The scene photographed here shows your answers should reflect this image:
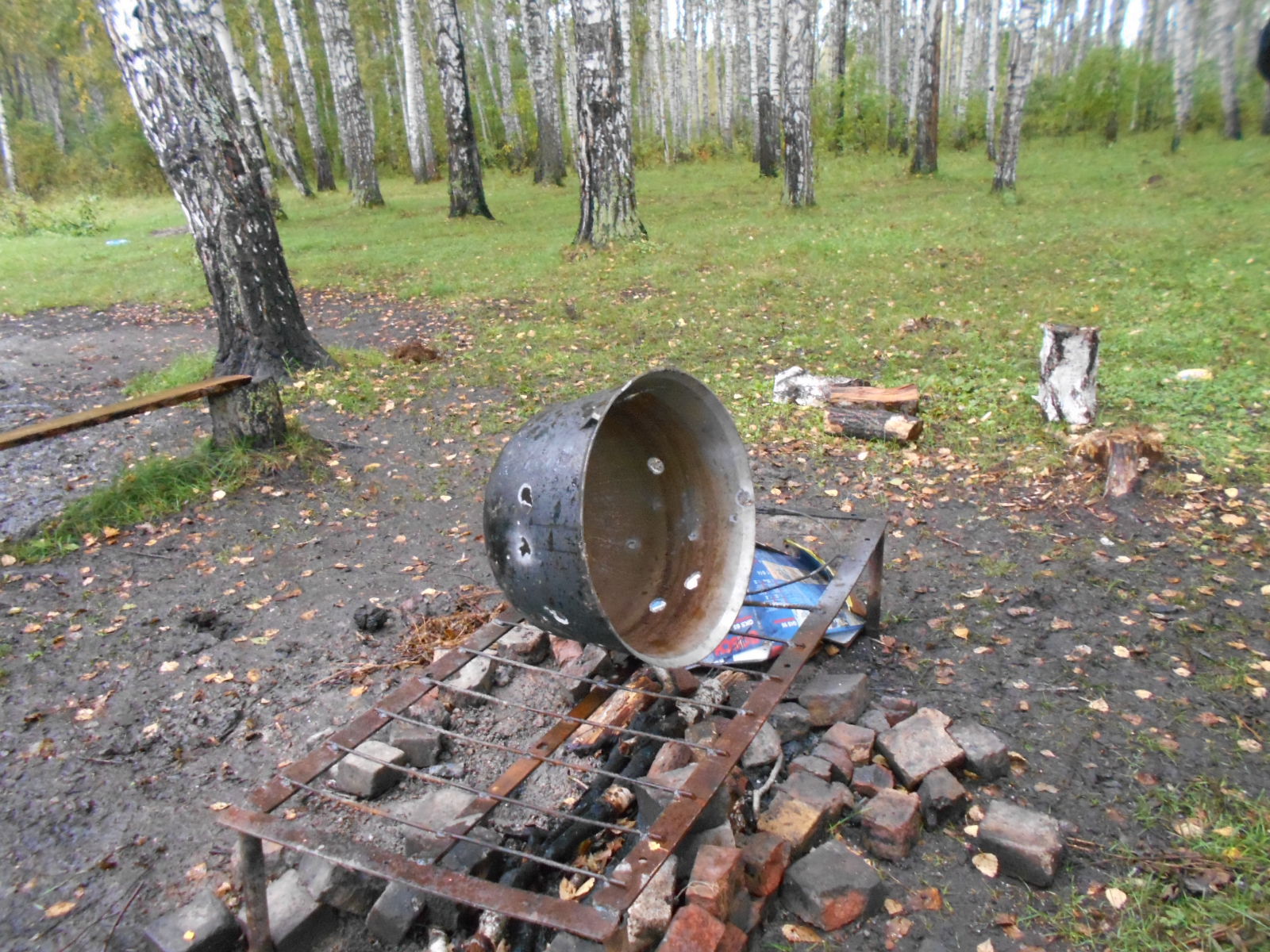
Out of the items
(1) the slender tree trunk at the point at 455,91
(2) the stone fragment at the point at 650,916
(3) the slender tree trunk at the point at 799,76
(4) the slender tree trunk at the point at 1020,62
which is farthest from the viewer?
(1) the slender tree trunk at the point at 455,91

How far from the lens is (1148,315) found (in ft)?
25.3

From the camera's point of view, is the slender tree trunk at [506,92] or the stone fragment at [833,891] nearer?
the stone fragment at [833,891]

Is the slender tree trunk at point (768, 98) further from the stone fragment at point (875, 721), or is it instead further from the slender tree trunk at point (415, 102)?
the stone fragment at point (875, 721)

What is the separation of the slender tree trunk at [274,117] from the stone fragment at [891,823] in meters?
21.0

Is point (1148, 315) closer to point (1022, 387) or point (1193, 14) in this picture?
point (1022, 387)

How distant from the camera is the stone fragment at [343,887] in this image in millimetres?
2523

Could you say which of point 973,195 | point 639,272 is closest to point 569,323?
point 639,272

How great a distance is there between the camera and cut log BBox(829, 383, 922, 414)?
5988 mm

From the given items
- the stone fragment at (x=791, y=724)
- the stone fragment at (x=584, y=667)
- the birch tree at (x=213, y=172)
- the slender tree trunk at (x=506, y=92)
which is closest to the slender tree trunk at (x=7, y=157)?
the slender tree trunk at (x=506, y=92)

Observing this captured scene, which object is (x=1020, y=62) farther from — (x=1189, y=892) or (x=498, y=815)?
(x=498, y=815)

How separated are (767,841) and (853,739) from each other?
0.67 meters

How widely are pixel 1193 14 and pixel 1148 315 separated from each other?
17.3m

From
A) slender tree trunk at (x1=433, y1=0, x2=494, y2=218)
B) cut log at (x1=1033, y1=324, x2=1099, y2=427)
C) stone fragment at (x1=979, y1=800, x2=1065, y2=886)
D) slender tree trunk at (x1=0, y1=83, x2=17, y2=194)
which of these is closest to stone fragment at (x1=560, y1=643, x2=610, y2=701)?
stone fragment at (x1=979, y1=800, x2=1065, y2=886)

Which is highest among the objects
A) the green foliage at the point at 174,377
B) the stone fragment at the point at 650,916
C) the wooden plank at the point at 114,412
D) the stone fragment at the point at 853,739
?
the wooden plank at the point at 114,412
